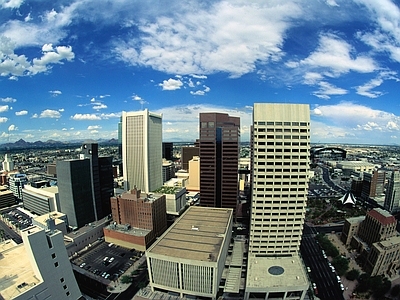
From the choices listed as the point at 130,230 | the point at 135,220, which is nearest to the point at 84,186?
the point at 135,220

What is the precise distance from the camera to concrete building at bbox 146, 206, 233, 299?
155 feet

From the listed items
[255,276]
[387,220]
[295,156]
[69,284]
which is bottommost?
[255,276]

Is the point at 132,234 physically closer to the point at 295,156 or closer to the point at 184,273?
the point at 184,273

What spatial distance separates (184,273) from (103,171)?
176ft

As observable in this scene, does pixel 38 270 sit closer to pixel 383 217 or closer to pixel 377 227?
pixel 377 227

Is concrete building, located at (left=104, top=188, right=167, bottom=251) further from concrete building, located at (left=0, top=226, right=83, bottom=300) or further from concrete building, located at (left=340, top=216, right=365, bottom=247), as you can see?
concrete building, located at (left=340, top=216, right=365, bottom=247)

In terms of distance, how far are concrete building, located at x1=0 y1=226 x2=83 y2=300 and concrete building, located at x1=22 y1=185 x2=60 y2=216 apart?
2622 inches

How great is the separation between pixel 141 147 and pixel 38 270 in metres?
74.8

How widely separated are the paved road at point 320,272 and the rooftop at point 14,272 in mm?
54612

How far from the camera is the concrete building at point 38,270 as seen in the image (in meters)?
22.8

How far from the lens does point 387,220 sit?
64062 mm

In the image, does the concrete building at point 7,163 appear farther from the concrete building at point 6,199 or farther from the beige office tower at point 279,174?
the beige office tower at point 279,174

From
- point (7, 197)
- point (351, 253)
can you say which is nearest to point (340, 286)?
point (351, 253)

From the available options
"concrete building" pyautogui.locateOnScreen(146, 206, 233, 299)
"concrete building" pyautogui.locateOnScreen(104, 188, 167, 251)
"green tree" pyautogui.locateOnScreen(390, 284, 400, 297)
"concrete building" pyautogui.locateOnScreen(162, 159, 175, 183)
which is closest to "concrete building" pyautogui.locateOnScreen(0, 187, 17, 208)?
"concrete building" pyautogui.locateOnScreen(104, 188, 167, 251)
